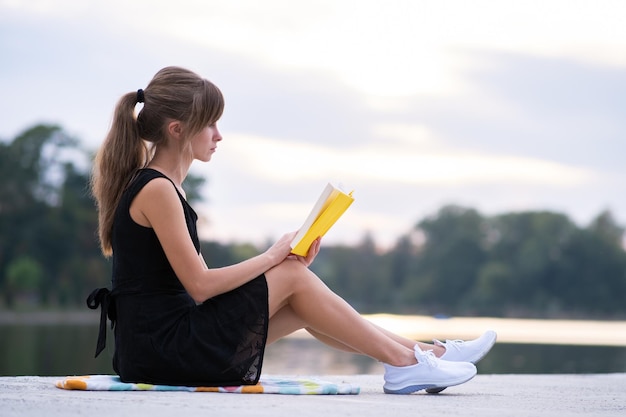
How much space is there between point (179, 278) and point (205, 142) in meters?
0.62

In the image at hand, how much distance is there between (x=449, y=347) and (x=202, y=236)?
6392 cm

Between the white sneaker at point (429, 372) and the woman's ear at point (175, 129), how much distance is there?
4.58ft

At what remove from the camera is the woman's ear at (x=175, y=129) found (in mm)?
4570

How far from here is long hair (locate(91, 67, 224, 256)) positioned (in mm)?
4562

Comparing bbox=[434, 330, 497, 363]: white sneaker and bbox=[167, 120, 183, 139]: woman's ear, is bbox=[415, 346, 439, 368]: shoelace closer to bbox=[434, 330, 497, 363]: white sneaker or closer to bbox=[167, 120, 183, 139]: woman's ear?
bbox=[434, 330, 497, 363]: white sneaker

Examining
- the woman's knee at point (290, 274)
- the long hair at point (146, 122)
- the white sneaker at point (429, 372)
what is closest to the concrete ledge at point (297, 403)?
the white sneaker at point (429, 372)

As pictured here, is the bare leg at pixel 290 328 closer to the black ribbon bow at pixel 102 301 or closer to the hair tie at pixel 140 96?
the black ribbon bow at pixel 102 301

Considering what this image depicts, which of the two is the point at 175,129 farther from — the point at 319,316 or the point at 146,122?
the point at 319,316

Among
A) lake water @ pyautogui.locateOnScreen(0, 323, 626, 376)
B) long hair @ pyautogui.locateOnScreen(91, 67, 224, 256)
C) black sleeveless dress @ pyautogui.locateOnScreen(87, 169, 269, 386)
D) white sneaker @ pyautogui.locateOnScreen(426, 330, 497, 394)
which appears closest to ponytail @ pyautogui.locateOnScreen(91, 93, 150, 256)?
long hair @ pyautogui.locateOnScreen(91, 67, 224, 256)

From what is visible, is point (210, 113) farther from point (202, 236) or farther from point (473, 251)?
point (473, 251)

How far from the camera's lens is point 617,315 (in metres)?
86.9

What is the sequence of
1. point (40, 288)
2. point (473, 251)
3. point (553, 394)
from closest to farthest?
point (553, 394)
point (40, 288)
point (473, 251)

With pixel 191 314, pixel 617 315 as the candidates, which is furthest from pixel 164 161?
pixel 617 315

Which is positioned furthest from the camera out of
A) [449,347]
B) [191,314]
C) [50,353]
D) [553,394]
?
[50,353]
